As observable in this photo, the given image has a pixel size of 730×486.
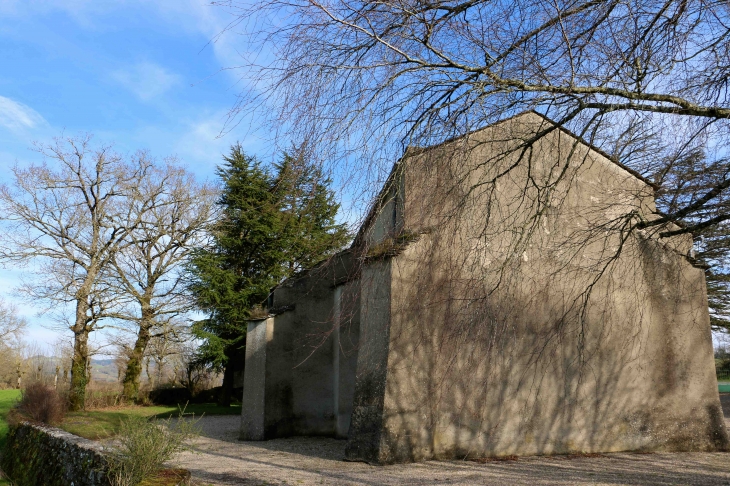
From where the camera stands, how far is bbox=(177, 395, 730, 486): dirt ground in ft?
23.0

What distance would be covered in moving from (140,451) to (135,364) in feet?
64.3

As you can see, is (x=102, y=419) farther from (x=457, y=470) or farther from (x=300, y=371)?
(x=457, y=470)

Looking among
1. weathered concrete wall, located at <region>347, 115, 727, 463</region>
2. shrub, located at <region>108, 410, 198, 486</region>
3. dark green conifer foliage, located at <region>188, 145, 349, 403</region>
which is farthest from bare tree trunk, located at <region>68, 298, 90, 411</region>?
shrub, located at <region>108, 410, 198, 486</region>

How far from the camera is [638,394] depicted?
33.5 ft

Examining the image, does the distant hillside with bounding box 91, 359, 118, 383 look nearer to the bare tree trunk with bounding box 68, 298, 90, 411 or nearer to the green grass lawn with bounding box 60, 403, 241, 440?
the bare tree trunk with bounding box 68, 298, 90, 411

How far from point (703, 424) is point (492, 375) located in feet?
15.5

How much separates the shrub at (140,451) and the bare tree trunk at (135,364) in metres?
18.0

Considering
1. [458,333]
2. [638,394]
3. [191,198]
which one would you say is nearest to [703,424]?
[638,394]

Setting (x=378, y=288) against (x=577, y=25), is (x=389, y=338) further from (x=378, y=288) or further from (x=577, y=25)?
(x=577, y=25)

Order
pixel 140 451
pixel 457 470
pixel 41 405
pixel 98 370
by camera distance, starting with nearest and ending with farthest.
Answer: pixel 140 451 < pixel 457 470 < pixel 41 405 < pixel 98 370

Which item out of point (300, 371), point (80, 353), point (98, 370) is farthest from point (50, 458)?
point (98, 370)

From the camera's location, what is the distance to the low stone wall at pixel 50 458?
7281mm

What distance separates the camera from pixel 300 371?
13.2 meters

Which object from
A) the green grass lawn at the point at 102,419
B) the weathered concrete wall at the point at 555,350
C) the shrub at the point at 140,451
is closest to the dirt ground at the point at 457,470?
the weathered concrete wall at the point at 555,350
